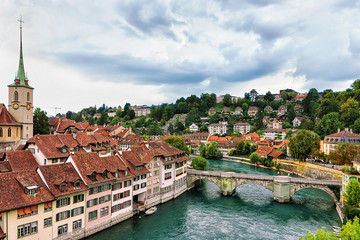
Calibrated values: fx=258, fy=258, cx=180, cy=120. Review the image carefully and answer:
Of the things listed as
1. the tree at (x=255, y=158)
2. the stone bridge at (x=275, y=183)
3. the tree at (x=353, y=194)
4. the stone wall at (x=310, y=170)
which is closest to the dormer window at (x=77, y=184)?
the stone bridge at (x=275, y=183)

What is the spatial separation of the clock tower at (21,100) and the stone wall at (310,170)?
63.1m

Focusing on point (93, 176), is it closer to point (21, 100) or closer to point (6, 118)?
point (6, 118)

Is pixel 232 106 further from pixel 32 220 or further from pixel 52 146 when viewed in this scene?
pixel 32 220

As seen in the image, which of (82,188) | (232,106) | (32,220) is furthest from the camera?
(232,106)

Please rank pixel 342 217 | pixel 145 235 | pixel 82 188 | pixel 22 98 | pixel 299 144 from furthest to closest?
pixel 299 144 < pixel 22 98 < pixel 342 217 < pixel 145 235 < pixel 82 188

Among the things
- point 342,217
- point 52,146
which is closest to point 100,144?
point 52,146

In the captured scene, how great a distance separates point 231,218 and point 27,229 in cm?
2630

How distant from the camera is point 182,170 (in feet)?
166

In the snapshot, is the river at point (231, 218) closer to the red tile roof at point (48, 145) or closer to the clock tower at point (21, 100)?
the red tile roof at point (48, 145)

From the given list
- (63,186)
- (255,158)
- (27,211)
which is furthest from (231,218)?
(255,158)

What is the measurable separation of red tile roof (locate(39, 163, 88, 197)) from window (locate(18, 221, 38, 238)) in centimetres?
329

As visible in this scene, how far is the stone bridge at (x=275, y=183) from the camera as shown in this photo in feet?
145

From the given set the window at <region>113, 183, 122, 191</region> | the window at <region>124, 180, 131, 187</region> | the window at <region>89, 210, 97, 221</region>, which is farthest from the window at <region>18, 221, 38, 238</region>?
the window at <region>124, 180, 131, 187</region>

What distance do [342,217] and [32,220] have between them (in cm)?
3878
